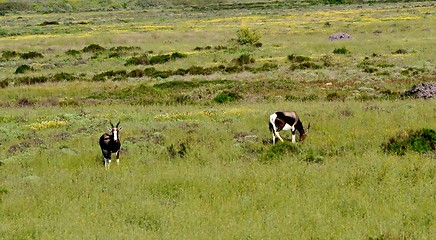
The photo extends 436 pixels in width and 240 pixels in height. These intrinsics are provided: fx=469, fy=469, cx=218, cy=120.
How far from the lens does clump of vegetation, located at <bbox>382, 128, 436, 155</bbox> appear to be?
46.4ft

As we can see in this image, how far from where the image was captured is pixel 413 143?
14.4 meters

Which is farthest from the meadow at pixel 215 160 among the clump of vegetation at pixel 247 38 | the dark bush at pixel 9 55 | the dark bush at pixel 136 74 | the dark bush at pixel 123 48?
the clump of vegetation at pixel 247 38

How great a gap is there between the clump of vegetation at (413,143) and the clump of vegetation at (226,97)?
14.3 meters

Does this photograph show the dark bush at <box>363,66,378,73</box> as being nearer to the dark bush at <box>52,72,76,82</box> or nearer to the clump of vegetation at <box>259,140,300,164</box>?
the clump of vegetation at <box>259,140,300,164</box>

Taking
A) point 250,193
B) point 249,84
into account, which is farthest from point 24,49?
point 250,193

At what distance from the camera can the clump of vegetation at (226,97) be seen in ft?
93.1

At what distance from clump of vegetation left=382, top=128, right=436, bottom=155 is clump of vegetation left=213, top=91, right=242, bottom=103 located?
14.3m

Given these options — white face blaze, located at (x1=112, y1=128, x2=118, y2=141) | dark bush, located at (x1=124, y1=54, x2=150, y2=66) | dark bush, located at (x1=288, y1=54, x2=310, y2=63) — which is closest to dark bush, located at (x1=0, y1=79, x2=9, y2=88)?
dark bush, located at (x1=124, y1=54, x2=150, y2=66)

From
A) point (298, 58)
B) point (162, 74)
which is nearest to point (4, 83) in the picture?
point (162, 74)

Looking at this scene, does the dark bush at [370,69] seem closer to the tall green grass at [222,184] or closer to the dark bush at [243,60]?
the dark bush at [243,60]

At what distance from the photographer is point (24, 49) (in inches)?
2292

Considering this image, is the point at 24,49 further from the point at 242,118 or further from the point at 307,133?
the point at 307,133

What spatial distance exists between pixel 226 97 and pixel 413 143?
15.3 meters

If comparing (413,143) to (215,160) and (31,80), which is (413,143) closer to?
(215,160)
